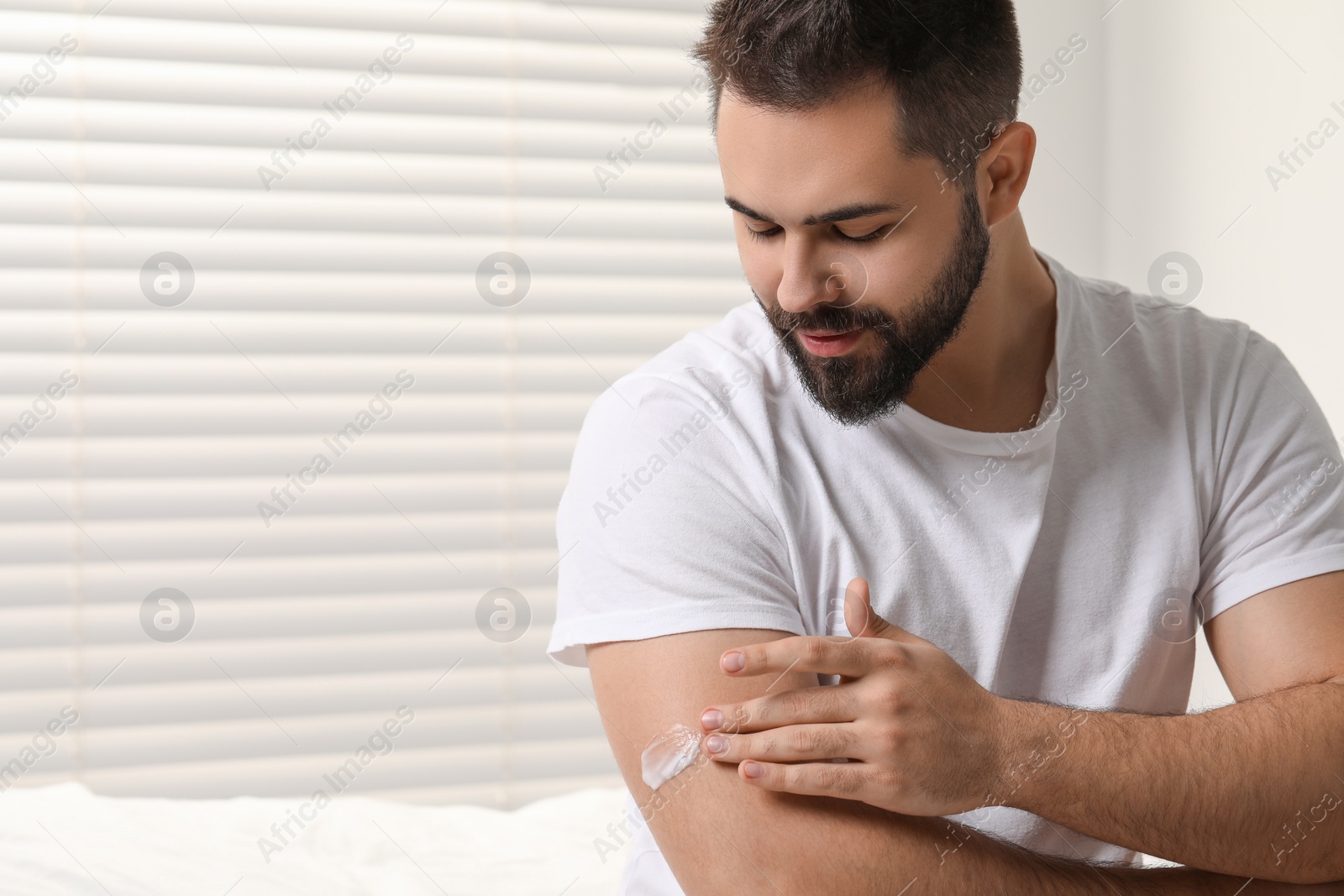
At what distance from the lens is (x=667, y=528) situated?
972mm

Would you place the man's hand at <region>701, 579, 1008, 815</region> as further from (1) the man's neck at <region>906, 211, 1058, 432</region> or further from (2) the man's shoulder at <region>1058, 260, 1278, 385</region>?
(2) the man's shoulder at <region>1058, 260, 1278, 385</region>

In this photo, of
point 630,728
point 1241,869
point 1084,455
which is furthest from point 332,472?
point 1241,869

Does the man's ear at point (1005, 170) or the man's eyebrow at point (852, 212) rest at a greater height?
the man's ear at point (1005, 170)

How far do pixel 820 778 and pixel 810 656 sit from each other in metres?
0.10

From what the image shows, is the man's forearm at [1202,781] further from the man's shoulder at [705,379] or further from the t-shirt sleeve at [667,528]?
the man's shoulder at [705,379]

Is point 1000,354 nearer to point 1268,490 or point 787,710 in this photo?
point 1268,490

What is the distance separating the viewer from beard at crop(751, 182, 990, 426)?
41.4 inches

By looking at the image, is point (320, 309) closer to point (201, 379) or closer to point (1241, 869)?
point (201, 379)

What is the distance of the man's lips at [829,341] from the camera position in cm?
105

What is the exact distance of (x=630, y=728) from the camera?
0.92 meters
